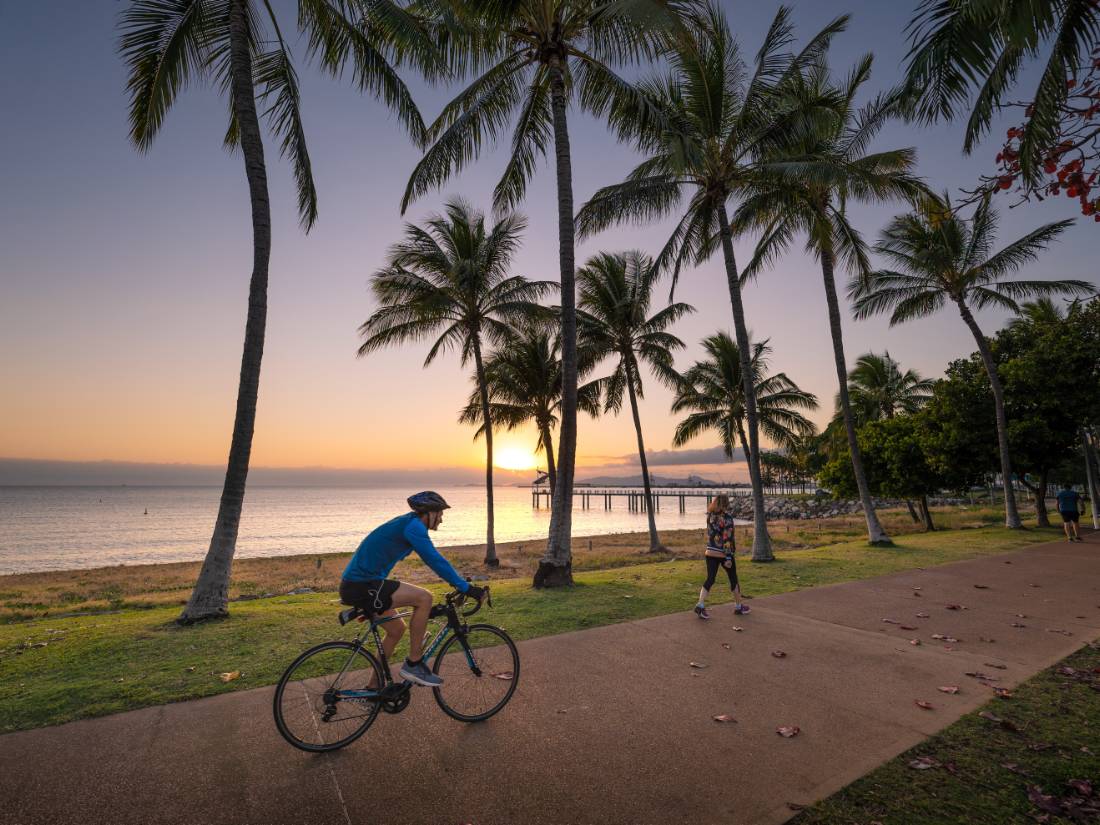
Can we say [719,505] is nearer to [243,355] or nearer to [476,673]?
[476,673]

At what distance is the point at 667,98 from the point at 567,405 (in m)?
10.2

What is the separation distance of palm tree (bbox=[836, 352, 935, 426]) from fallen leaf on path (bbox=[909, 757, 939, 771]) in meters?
40.7

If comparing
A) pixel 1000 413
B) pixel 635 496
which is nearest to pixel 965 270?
pixel 1000 413

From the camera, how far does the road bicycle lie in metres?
4.03

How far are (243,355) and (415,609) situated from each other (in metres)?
6.63

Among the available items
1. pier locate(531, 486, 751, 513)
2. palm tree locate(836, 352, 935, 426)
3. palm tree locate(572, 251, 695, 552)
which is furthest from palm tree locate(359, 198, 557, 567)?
pier locate(531, 486, 751, 513)

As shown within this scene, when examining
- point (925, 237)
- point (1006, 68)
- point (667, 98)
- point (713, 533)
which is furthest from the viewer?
point (925, 237)

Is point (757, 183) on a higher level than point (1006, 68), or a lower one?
higher

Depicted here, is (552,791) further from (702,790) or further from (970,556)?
(970,556)

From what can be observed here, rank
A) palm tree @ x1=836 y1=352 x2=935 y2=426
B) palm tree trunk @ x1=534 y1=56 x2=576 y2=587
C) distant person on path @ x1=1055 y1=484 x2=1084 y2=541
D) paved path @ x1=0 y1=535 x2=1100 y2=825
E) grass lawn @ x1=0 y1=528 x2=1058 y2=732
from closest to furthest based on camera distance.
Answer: paved path @ x1=0 y1=535 x2=1100 y2=825
grass lawn @ x1=0 y1=528 x2=1058 y2=732
palm tree trunk @ x1=534 y1=56 x2=576 y2=587
distant person on path @ x1=1055 y1=484 x2=1084 y2=541
palm tree @ x1=836 y1=352 x2=935 y2=426

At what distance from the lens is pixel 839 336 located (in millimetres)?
18031

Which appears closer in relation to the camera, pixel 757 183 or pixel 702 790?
pixel 702 790

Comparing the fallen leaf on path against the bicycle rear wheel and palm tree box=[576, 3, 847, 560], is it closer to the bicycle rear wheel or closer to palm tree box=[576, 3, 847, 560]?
the bicycle rear wheel

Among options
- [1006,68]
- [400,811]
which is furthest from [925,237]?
[400,811]
